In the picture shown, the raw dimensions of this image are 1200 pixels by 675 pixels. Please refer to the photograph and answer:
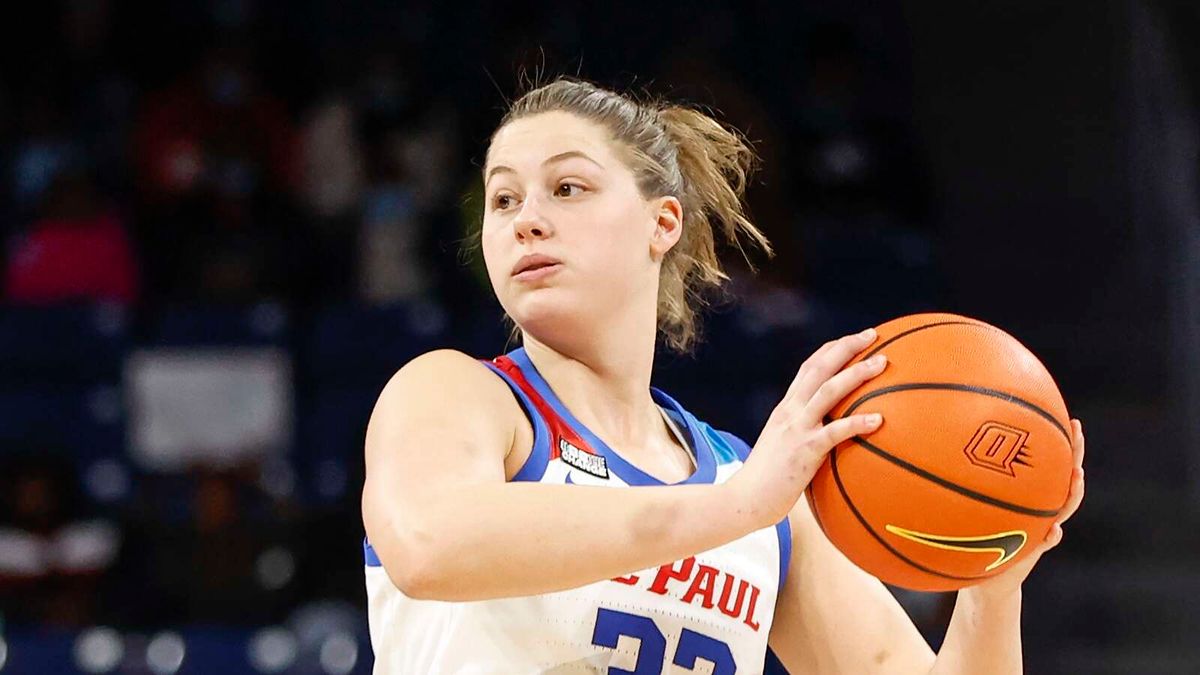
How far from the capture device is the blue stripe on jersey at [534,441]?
107 inches

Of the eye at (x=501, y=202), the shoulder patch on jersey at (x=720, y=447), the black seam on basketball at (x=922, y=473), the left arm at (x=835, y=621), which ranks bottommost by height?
the left arm at (x=835, y=621)

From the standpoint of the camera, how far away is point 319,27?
34.0 ft

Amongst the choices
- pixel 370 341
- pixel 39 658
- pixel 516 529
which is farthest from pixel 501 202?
pixel 370 341

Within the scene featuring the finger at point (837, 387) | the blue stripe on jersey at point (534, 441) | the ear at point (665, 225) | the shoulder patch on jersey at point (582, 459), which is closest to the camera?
the finger at point (837, 387)

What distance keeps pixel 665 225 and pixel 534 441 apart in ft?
2.20

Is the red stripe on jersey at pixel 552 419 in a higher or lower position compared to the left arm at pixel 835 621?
higher

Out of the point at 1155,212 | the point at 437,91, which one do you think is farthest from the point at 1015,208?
the point at 437,91

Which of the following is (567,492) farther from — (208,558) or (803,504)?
(208,558)

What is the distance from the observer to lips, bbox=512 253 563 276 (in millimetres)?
2896

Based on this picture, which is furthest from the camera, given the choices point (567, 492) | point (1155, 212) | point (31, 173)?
point (31, 173)

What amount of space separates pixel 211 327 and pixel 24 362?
903 millimetres

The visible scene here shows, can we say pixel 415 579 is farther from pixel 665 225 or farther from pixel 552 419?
pixel 665 225

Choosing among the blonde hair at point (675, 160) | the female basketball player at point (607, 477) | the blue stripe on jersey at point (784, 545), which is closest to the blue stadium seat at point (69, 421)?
the blonde hair at point (675, 160)

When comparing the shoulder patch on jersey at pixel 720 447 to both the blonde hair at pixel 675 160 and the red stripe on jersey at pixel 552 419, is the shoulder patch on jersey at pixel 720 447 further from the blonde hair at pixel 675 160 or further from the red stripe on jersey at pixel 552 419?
the red stripe on jersey at pixel 552 419
